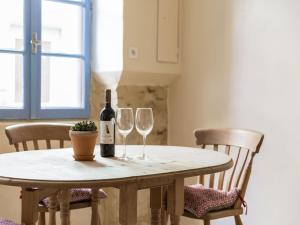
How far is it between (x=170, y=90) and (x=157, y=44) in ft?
1.43

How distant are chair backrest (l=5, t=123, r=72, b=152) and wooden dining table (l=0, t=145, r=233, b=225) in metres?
0.36

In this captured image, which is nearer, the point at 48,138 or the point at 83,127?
the point at 83,127

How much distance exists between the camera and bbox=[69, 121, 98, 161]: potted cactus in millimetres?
1750

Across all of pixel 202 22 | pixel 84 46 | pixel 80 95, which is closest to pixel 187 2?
pixel 202 22

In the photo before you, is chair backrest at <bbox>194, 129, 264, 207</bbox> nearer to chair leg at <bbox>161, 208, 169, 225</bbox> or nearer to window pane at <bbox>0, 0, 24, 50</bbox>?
chair leg at <bbox>161, 208, 169, 225</bbox>

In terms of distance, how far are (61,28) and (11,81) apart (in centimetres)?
57

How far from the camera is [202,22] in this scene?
3.22 meters

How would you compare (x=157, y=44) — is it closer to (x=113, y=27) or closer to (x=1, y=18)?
(x=113, y=27)

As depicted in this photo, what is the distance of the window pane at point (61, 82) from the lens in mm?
3196

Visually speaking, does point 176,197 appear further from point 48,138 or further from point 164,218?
point 48,138

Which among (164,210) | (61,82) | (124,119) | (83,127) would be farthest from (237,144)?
(61,82)

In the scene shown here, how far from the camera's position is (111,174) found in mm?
1507

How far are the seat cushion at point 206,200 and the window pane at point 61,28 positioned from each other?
160 centimetres

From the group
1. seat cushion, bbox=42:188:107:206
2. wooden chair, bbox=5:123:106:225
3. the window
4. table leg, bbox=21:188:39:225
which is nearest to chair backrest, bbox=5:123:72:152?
wooden chair, bbox=5:123:106:225
